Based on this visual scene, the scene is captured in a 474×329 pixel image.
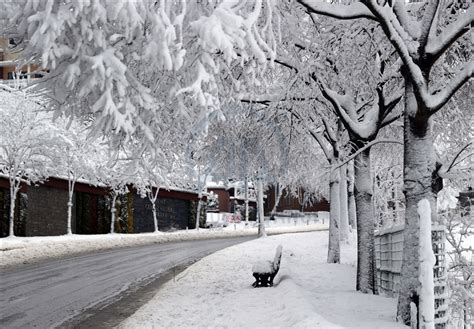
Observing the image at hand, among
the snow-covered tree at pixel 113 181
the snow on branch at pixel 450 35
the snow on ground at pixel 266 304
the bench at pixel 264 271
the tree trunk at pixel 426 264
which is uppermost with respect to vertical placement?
the snow on branch at pixel 450 35

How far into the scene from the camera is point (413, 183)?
302 inches

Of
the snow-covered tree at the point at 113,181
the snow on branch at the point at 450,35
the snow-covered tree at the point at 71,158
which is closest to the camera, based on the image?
the snow on branch at the point at 450,35

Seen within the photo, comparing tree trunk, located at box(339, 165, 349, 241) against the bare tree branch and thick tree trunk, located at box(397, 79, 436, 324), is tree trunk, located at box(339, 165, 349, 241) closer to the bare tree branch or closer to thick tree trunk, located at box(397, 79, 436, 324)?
thick tree trunk, located at box(397, 79, 436, 324)

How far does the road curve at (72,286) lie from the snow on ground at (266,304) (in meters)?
1.06

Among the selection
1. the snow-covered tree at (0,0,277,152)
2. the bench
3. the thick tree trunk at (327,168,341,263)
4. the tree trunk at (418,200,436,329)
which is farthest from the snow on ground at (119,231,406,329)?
the snow-covered tree at (0,0,277,152)

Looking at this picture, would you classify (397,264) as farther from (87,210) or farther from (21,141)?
(87,210)

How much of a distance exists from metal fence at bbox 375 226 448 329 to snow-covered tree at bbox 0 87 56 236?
2079cm

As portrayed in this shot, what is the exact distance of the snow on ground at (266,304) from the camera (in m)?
7.71

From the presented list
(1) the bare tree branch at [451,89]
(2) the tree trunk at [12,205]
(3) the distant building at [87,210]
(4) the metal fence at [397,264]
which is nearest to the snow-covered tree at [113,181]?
(3) the distant building at [87,210]

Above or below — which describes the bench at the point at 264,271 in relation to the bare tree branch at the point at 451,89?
below

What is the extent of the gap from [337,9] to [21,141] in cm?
2468

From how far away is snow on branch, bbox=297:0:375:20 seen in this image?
23.9ft

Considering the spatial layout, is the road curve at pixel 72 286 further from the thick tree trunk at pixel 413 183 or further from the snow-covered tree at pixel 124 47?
the thick tree trunk at pixel 413 183

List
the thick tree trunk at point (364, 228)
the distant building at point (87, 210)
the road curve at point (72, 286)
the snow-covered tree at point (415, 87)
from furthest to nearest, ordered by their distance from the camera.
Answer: the distant building at point (87, 210), the thick tree trunk at point (364, 228), the road curve at point (72, 286), the snow-covered tree at point (415, 87)
